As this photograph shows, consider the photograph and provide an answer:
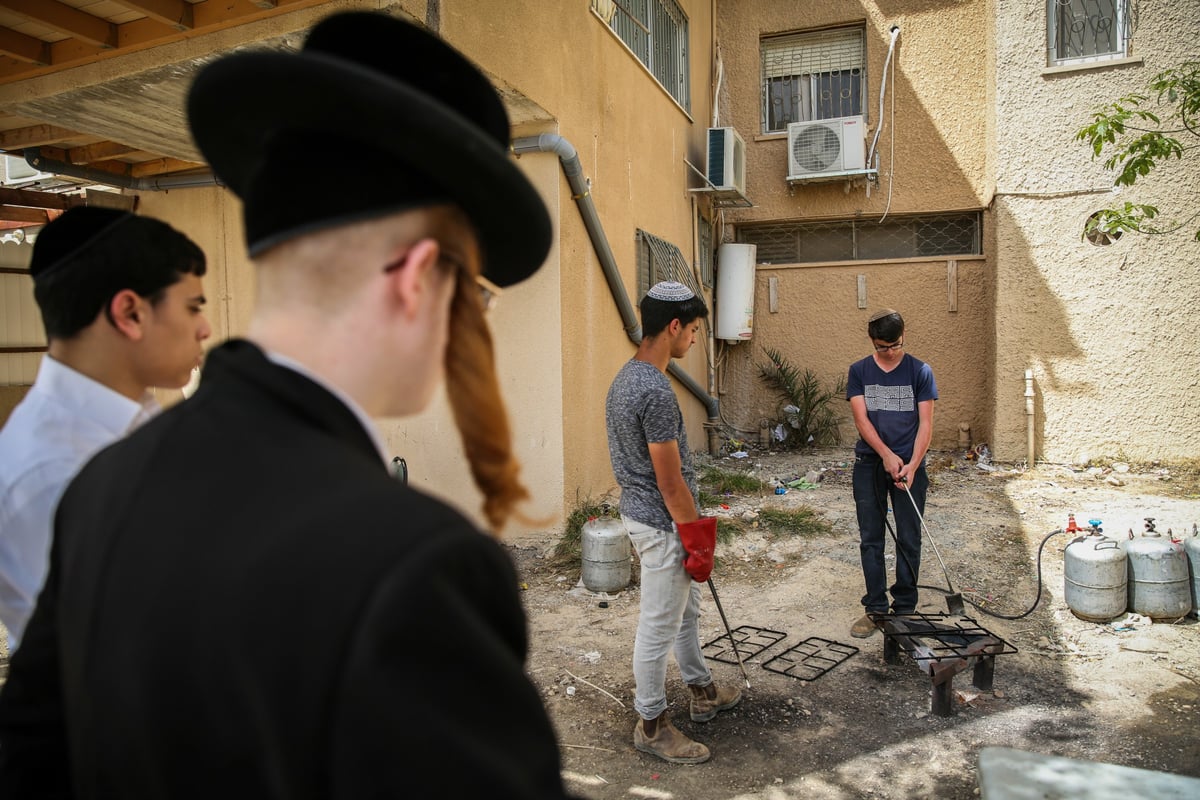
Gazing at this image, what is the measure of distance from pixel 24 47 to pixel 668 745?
209 inches

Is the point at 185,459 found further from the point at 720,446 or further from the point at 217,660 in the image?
the point at 720,446

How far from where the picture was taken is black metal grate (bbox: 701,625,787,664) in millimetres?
4477

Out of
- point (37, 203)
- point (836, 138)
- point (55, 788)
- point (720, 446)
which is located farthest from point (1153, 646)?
point (37, 203)

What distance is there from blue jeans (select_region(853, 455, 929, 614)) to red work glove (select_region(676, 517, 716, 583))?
1.79 meters

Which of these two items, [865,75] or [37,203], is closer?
[37,203]

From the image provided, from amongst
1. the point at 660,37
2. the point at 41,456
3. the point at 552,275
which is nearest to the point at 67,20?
the point at 552,275

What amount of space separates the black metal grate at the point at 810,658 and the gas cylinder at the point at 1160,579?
1861mm

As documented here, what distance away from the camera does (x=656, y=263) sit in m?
8.51

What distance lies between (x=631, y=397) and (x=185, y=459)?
8.59ft

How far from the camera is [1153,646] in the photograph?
450 centimetres

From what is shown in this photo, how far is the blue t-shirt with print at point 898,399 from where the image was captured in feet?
15.7

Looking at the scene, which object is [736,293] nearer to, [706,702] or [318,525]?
[706,702]

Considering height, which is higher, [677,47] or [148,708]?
[677,47]

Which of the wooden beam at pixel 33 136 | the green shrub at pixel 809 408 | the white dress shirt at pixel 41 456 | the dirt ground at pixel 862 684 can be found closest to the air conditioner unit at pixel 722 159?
the green shrub at pixel 809 408
